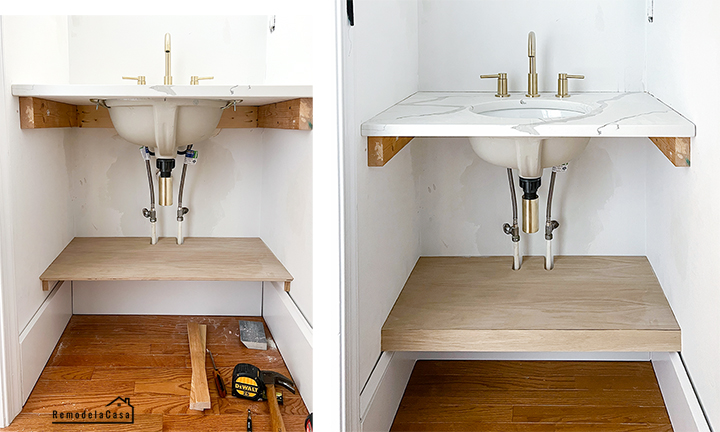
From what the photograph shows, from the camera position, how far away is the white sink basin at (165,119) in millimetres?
1630

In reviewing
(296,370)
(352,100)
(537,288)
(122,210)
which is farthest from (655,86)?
(122,210)

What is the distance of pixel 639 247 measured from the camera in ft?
6.01

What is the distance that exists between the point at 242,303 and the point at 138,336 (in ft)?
1.20

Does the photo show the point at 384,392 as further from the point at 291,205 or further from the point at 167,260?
the point at 167,260

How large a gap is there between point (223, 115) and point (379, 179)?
0.82 metres

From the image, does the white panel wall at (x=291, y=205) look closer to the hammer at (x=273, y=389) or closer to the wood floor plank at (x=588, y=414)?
the hammer at (x=273, y=389)

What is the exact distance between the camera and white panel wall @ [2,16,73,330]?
1.52 m

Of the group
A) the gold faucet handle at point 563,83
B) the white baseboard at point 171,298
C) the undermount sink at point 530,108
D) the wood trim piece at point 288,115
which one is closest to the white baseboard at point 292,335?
the white baseboard at point 171,298

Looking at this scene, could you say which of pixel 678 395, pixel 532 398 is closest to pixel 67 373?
pixel 532 398

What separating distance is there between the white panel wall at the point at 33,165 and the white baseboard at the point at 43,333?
4 centimetres

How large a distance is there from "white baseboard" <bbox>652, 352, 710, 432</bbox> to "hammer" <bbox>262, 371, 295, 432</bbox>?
0.96 metres

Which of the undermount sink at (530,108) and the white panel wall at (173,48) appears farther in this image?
the white panel wall at (173,48)

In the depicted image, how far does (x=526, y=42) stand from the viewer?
5.90 ft

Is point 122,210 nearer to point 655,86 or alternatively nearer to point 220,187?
point 220,187
